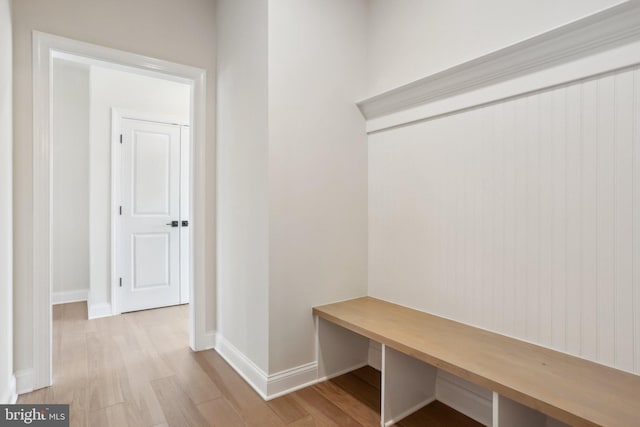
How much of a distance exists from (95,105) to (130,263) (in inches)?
65.3

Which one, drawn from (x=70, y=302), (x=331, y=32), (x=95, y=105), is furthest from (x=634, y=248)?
(x=70, y=302)

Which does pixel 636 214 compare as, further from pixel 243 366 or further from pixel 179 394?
pixel 179 394

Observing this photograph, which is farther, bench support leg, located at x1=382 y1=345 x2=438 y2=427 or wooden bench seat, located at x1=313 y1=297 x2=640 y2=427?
bench support leg, located at x1=382 y1=345 x2=438 y2=427

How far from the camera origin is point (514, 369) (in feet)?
4.12

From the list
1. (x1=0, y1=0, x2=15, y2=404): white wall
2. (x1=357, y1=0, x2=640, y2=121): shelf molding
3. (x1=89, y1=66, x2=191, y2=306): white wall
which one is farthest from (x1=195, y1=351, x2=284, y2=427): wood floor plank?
(x1=357, y1=0, x2=640, y2=121): shelf molding

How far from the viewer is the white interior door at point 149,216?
3.47m

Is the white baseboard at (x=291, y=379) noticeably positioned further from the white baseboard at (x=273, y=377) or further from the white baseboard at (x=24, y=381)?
the white baseboard at (x=24, y=381)

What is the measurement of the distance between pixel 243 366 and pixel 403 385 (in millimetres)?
1011

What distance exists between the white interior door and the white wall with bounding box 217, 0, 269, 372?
1.48m

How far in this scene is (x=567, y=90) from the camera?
1.38 metres

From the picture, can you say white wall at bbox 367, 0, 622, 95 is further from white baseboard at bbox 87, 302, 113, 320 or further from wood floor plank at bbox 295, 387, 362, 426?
white baseboard at bbox 87, 302, 113, 320

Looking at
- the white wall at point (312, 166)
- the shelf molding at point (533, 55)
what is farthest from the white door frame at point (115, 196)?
the shelf molding at point (533, 55)

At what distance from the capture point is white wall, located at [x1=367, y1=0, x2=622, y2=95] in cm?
145

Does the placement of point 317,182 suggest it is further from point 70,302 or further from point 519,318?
point 70,302
